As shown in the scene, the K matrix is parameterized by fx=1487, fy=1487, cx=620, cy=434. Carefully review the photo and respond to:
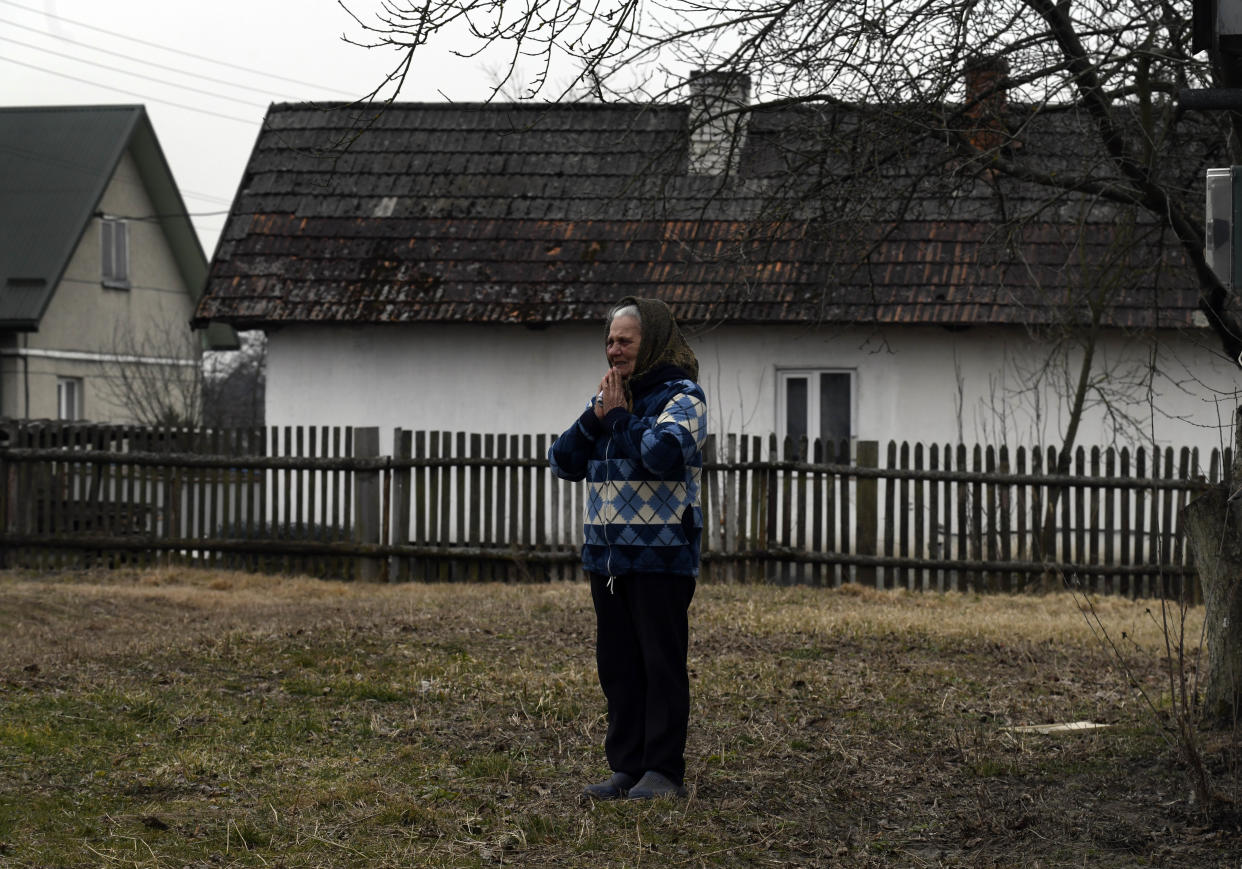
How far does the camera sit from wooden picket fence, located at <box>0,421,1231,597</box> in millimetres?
12406

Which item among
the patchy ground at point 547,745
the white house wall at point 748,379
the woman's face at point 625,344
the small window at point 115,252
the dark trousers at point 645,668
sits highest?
the small window at point 115,252

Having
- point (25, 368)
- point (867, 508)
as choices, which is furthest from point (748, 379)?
point (25, 368)

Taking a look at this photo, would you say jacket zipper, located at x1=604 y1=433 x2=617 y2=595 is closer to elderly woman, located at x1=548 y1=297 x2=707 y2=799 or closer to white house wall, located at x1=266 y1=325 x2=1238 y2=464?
elderly woman, located at x1=548 y1=297 x2=707 y2=799

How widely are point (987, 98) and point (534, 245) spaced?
30.0 ft

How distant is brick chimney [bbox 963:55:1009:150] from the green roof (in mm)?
20514

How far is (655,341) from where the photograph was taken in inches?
207

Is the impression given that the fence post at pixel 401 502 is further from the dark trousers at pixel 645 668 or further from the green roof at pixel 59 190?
the green roof at pixel 59 190

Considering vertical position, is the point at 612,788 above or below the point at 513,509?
below

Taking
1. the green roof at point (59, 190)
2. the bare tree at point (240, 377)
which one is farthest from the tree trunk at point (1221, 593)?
the bare tree at point (240, 377)

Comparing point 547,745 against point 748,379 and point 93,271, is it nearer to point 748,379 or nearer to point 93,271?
point 748,379

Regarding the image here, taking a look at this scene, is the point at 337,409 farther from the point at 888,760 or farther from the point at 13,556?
the point at 888,760

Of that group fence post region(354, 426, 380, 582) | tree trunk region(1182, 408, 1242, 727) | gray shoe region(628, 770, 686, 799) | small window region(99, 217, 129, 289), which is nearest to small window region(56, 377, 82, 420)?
small window region(99, 217, 129, 289)

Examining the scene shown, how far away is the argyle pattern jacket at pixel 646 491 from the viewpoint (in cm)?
507

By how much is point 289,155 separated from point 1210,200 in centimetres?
1521
